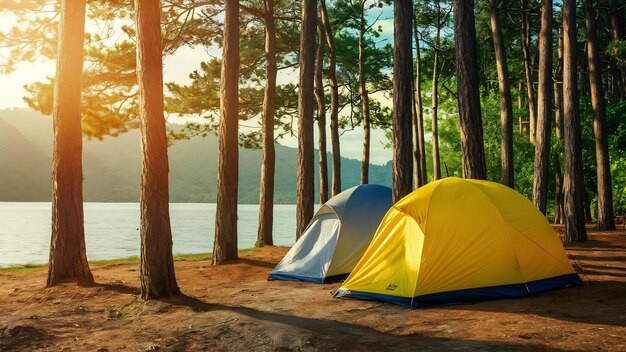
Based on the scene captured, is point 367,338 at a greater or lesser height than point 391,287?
lesser

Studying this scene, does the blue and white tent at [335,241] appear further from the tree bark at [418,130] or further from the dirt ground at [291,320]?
the tree bark at [418,130]

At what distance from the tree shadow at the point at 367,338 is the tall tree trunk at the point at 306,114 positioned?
8.43 metres

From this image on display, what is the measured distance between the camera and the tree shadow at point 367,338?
6.80m

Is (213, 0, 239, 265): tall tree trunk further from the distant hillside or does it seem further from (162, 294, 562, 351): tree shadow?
the distant hillside

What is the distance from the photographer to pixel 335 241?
40.0ft

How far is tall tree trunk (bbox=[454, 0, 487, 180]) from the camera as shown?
12844 millimetres

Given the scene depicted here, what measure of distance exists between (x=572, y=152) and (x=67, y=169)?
12.7 metres

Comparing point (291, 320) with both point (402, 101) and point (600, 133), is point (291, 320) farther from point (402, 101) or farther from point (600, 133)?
point (600, 133)

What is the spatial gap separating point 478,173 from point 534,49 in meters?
22.5

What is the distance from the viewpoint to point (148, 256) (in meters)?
10.4

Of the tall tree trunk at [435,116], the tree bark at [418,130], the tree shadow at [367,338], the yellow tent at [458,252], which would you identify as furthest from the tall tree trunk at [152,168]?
the tall tree trunk at [435,116]

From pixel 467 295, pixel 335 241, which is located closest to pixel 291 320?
pixel 467 295

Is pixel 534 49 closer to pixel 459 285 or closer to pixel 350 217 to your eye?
pixel 350 217

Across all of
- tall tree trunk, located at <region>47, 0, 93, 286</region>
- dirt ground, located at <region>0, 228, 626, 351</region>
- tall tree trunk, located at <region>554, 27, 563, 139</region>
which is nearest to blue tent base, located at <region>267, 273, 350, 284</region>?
dirt ground, located at <region>0, 228, 626, 351</region>
